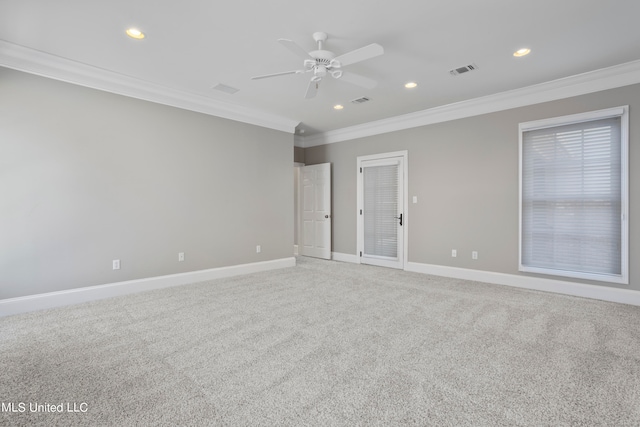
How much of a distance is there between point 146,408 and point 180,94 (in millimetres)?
3964

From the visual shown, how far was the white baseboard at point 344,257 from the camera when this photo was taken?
6.18 meters

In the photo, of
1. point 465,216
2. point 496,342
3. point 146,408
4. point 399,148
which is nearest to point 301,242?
point 399,148

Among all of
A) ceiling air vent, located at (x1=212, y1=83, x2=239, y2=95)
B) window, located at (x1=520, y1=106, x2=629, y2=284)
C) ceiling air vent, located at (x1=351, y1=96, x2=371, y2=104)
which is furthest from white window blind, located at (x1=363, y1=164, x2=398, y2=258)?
ceiling air vent, located at (x1=212, y1=83, x2=239, y2=95)

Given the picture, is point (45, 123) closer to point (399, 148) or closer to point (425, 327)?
point (425, 327)

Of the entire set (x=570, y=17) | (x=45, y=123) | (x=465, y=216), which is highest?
(x=570, y=17)

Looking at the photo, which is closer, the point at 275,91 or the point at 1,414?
the point at 1,414

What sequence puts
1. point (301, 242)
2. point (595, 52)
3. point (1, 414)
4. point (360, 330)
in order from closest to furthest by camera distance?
point (1, 414) < point (360, 330) < point (595, 52) < point (301, 242)

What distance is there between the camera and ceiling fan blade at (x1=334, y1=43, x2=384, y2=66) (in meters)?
2.50

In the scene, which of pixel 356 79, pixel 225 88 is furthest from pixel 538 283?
pixel 225 88

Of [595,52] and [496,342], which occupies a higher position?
[595,52]

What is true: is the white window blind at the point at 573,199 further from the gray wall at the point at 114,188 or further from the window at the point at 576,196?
the gray wall at the point at 114,188

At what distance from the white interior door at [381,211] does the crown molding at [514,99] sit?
62 centimetres

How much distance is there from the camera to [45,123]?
3.31 meters

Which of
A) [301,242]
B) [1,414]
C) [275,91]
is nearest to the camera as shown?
[1,414]
